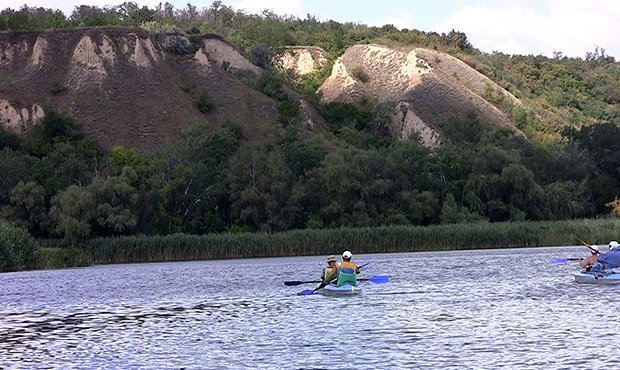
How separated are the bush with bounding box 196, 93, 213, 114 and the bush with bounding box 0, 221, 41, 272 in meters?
45.9

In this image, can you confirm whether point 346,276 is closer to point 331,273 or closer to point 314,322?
point 331,273

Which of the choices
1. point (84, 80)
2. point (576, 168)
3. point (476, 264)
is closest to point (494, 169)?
point (576, 168)

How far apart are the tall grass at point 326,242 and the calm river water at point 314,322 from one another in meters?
15.4

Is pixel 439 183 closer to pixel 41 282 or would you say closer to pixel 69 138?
pixel 69 138

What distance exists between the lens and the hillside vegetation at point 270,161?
255 ft

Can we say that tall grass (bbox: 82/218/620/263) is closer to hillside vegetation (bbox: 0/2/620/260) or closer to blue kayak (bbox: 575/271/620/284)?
hillside vegetation (bbox: 0/2/620/260)

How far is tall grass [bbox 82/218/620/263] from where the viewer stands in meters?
68.2

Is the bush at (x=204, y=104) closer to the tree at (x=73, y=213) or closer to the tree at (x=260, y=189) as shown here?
the tree at (x=260, y=189)

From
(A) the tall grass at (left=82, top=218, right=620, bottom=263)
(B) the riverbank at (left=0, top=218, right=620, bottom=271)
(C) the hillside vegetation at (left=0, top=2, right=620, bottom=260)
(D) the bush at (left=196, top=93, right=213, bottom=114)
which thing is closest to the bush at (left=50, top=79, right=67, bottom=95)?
(C) the hillside vegetation at (left=0, top=2, right=620, bottom=260)

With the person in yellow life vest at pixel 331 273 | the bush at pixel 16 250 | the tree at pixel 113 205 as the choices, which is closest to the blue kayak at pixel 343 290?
the person in yellow life vest at pixel 331 273

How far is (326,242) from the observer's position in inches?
2724

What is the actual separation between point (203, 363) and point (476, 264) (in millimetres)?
31078

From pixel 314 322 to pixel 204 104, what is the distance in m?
77.8

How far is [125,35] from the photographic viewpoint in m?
111
